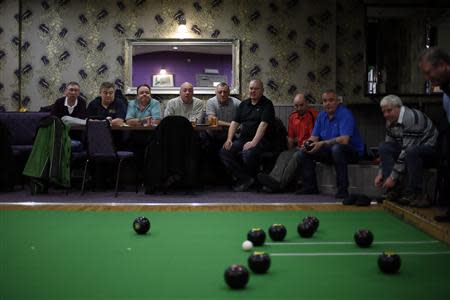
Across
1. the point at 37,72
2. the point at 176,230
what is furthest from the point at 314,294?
the point at 37,72

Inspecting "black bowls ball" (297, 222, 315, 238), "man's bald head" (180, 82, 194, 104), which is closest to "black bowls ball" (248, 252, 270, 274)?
"black bowls ball" (297, 222, 315, 238)

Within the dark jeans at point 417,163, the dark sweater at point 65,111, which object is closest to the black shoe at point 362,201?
the dark jeans at point 417,163

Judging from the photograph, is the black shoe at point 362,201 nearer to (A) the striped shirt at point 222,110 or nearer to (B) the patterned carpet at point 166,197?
(B) the patterned carpet at point 166,197

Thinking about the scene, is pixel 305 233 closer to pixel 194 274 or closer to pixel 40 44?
pixel 194 274

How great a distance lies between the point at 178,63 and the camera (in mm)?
8859

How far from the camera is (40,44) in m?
8.92

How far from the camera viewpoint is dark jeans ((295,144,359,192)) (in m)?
5.94

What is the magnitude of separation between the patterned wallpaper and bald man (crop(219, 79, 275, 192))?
196 centimetres

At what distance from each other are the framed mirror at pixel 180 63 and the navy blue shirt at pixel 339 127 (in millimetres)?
2676

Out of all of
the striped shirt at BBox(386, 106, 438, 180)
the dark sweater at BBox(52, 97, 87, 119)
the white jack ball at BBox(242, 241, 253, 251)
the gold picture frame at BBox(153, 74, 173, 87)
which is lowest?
the white jack ball at BBox(242, 241, 253, 251)

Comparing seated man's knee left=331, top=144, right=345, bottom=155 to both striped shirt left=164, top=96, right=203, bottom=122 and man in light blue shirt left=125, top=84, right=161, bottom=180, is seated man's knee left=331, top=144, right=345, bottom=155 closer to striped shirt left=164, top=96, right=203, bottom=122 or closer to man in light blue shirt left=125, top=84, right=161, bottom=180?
striped shirt left=164, top=96, right=203, bottom=122

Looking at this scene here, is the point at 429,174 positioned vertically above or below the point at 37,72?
below

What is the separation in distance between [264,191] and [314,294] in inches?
177

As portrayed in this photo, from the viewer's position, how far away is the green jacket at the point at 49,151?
5934 mm
